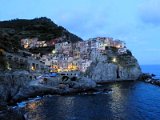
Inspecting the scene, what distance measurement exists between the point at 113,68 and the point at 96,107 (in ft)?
242

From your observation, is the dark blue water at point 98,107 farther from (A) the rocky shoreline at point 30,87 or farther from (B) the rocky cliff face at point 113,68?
(B) the rocky cliff face at point 113,68

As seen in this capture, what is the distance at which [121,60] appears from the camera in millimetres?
159000

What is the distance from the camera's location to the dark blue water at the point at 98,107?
64562mm

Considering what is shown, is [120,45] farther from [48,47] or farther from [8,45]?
[8,45]

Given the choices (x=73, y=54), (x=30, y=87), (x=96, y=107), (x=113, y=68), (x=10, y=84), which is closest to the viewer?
Result: (x=96, y=107)

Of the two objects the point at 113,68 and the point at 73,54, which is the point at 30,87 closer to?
the point at 113,68

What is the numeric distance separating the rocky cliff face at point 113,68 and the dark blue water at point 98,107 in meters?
43.4

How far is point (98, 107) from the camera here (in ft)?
249

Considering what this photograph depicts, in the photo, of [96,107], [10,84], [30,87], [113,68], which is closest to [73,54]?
[113,68]

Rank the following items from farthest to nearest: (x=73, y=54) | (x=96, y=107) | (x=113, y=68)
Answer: (x=73, y=54) → (x=113, y=68) → (x=96, y=107)

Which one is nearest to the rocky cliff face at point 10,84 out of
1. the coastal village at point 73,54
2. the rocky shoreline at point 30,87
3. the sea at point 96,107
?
the rocky shoreline at point 30,87

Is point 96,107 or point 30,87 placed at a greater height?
point 30,87

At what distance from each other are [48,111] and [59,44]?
108126 mm

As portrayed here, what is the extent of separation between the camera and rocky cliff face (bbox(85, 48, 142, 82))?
143250 millimetres
